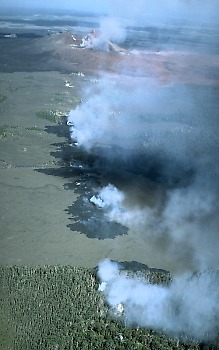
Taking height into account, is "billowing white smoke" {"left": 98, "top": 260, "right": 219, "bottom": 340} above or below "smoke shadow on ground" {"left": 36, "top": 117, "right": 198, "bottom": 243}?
below

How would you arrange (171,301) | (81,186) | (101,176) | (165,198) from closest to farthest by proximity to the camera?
(171,301) → (165,198) → (81,186) → (101,176)

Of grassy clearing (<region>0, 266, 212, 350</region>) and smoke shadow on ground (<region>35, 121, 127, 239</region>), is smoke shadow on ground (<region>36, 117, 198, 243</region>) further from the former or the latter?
grassy clearing (<region>0, 266, 212, 350</region>)

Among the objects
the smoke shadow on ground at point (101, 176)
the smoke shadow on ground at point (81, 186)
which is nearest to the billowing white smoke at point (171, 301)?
the smoke shadow on ground at point (81, 186)

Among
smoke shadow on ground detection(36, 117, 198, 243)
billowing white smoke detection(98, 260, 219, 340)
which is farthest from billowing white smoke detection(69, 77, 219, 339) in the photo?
smoke shadow on ground detection(36, 117, 198, 243)

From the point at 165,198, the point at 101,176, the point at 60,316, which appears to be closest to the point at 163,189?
the point at 165,198

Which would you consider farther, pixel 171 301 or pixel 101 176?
pixel 101 176

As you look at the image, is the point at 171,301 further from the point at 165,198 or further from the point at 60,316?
the point at 165,198
